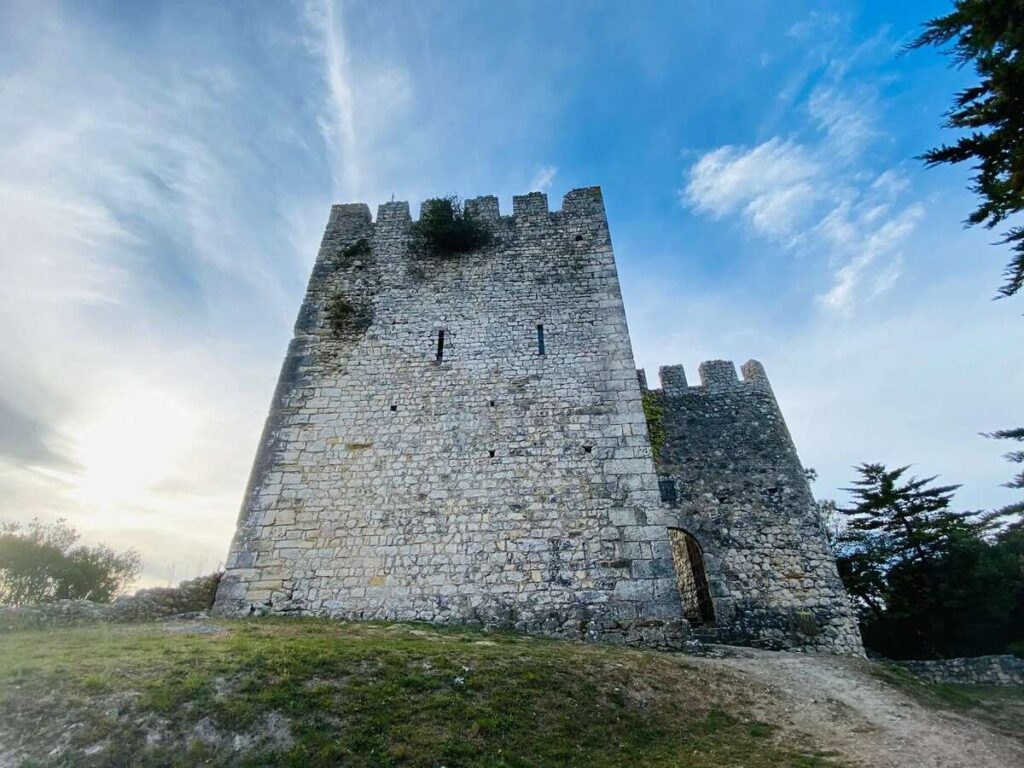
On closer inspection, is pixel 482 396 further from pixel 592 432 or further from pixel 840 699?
pixel 840 699

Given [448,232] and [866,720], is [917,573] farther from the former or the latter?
[448,232]

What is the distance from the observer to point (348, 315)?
11344mm

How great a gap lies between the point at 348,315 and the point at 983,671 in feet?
47.2

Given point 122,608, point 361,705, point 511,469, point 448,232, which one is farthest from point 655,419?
point 122,608

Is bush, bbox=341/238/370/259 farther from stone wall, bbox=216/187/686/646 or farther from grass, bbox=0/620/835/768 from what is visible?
grass, bbox=0/620/835/768

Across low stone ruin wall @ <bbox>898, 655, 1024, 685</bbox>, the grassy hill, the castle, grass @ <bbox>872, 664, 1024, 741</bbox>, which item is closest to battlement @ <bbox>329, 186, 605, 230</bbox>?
the castle

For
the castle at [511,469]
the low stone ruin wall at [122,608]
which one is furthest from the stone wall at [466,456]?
the low stone ruin wall at [122,608]

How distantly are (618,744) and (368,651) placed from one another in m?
2.91

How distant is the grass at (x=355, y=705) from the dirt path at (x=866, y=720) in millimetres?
510

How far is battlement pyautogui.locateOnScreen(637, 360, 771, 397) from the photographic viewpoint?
14336 millimetres

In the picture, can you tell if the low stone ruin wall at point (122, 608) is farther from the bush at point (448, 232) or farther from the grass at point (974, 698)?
the grass at point (974, 698)

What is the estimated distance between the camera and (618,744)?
4832 millimetres

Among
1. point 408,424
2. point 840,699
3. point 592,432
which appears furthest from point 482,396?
point 840,699

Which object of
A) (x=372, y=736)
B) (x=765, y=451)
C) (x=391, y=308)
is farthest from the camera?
(x=765, y=451)
